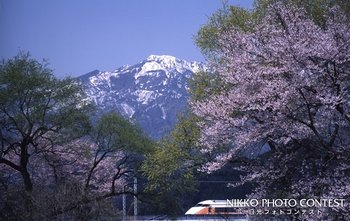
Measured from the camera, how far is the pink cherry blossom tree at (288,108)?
7.68 metres

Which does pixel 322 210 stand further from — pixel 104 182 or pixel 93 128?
pixel 104 182

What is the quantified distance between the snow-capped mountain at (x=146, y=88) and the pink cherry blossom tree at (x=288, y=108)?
8635mm

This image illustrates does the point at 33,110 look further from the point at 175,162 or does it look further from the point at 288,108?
the point at 288,108

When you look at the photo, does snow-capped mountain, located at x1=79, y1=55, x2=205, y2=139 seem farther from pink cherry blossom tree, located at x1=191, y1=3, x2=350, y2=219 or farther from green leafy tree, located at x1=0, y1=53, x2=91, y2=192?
pink cherry blossom tree, located at x1=191, y1=3, x2=350, y2=219

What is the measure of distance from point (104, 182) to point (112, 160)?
2.43 ft

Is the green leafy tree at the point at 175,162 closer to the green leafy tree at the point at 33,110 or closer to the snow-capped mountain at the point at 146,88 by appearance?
the green leafy tree at the point at 33,110

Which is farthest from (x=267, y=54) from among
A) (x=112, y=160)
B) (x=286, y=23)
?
(x=112, y=160)

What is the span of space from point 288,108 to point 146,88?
14.7 m

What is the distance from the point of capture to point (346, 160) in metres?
7.90

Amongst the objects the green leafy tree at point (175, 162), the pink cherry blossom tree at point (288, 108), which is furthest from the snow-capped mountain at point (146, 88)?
Result: the pink cherry blossom tree at point (288, 108)

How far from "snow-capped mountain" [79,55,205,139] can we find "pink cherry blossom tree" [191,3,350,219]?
8.64 m

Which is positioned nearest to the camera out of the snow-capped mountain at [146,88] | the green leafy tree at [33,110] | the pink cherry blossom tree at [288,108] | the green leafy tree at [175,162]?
the pink cherry blossom tree at [288,108]

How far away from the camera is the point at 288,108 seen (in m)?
7.83

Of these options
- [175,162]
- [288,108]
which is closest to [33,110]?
[175,162]
